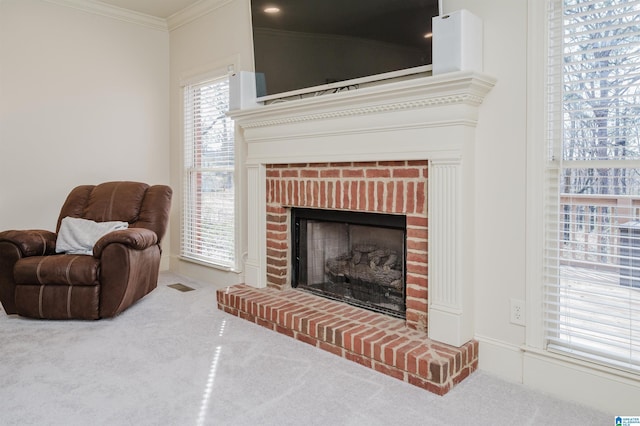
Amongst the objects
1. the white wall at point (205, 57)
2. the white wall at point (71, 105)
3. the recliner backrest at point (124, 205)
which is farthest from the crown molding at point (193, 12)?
the recliner backrest at point (124, 205)

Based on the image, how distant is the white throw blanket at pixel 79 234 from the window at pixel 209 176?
2.97 feet

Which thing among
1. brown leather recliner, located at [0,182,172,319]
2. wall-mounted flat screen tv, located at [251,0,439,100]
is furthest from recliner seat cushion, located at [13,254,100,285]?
wall-mounted flat screen tv, located at [251,0,439,100]

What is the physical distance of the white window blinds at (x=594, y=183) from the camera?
1.93 meters

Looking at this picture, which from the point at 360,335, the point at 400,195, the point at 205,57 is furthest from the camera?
the point at 205,57

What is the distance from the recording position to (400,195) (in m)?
2.63

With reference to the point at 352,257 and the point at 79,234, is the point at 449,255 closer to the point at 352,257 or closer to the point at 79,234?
the point at 352,257

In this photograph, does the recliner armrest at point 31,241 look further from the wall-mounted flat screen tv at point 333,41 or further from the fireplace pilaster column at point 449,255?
the fireplace pilaster column at point 449,255

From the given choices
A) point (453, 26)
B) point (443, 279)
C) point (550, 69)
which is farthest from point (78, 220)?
point (550, 69)

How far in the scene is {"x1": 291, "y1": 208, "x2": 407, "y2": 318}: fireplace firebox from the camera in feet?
9.59

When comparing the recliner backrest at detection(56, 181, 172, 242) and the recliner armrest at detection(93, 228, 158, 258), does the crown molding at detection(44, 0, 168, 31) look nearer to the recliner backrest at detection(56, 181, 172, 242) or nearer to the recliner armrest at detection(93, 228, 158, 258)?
the recliner backrest at detection(56, 181, 172, 242)

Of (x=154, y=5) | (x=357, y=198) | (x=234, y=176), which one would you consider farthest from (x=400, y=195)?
(x=154, y=5)

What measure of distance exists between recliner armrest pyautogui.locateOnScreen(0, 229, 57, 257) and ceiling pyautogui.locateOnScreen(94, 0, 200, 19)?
2.27 metres

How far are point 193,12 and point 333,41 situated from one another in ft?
7.08

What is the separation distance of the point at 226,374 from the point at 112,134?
3.11m
